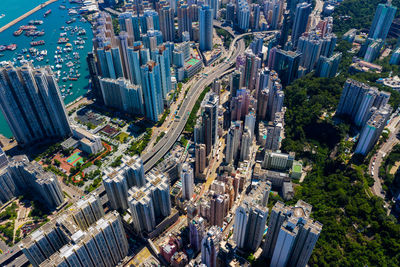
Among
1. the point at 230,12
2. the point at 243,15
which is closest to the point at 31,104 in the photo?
A: the point at 243,15

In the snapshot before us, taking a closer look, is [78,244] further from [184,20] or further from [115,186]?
[184,20]

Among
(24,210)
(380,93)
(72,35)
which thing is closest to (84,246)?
(24,210)

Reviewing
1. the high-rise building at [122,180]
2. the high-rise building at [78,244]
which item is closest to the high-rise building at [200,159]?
the high-rise building at [122,180]

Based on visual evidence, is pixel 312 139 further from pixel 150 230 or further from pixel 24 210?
pixel 24 210

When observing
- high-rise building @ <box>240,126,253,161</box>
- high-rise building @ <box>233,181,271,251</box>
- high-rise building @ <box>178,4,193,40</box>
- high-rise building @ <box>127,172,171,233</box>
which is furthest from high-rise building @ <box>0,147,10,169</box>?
high-rise building @ <box>178,4,193,40</box>

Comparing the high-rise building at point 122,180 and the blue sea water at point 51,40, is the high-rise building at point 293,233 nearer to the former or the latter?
the high-rise building at point 122,180
